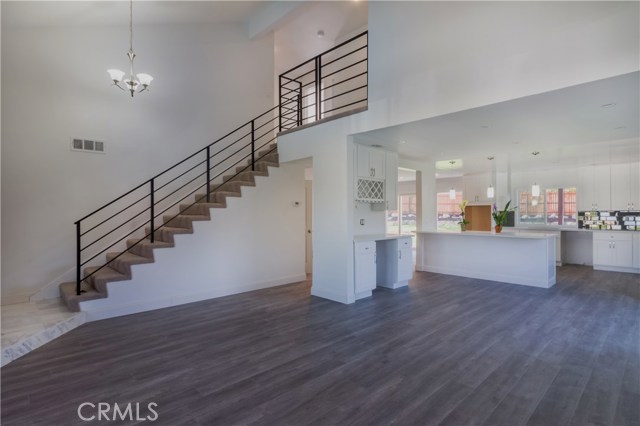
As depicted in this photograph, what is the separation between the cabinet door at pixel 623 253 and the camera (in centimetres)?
735

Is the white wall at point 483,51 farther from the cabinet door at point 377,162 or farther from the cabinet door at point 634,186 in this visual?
the cabinet door at point 634,186

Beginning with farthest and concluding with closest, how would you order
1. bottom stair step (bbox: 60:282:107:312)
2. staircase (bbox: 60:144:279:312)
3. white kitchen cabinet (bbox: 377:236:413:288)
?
white kitchen cabinet (bbox: 377:236:413:288) < staircase (bbox: 60:144:279:312) < bottom stair step (bbox: 60:282:107:312)

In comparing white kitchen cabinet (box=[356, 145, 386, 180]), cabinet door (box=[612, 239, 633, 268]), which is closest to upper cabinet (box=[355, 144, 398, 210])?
white kitchen cabinet (box=[356, 145, 386, 180])

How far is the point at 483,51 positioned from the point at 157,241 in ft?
17.2

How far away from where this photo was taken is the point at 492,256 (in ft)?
21.3

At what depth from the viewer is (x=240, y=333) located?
Result: 12.1 ft

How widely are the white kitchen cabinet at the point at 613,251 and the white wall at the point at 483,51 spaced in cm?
663

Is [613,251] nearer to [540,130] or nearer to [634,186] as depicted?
[634,186]

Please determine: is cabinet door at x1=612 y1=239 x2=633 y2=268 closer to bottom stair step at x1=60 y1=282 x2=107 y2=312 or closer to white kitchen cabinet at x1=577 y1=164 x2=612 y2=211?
white kitchen cabinet at x1=577 y1=164 x2=612 y2=211

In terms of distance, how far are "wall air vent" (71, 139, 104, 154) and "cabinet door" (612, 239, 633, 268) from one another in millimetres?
10760

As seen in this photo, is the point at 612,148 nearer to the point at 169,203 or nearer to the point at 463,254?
the point at 463,254

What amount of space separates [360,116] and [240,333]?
3.33 meters

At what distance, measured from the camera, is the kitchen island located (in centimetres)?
592

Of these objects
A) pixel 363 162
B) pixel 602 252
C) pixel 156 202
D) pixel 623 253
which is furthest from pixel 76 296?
pixel 623 253
